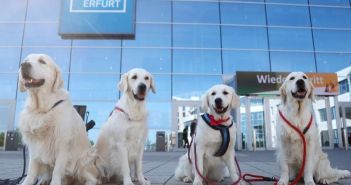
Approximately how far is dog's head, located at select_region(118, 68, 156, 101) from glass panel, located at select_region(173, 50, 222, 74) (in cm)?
1582

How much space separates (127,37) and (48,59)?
1095 centimetres

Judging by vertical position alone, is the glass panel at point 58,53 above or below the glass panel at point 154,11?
below

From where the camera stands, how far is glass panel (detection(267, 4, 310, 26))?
2172cm

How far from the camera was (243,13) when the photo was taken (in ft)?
71.5

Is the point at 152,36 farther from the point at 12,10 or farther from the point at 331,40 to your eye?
the point at 331,40

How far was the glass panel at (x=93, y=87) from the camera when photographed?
1922 cm

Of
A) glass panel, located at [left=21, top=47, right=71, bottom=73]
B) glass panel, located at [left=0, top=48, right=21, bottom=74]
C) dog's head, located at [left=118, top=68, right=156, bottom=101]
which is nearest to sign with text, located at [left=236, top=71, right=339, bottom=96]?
glass panel, located at [left=21, top=47, right=71, bottom=73]

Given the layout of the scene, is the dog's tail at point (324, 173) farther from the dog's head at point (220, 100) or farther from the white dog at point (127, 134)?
the white dog at point (127, 134)

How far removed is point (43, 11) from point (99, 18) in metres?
10.0

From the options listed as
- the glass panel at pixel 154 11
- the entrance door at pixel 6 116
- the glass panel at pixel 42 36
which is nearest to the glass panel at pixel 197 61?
the glass panel at pixel 154 11

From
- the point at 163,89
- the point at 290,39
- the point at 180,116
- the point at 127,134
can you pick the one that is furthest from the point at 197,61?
the point at 127,134

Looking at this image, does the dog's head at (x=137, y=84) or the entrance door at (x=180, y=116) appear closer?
the dog's head at (x=137, y=84)

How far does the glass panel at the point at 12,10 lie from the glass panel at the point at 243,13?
47.6 feet

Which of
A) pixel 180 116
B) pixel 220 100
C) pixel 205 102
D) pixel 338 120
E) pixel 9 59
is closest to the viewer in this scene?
pixel 220 100
